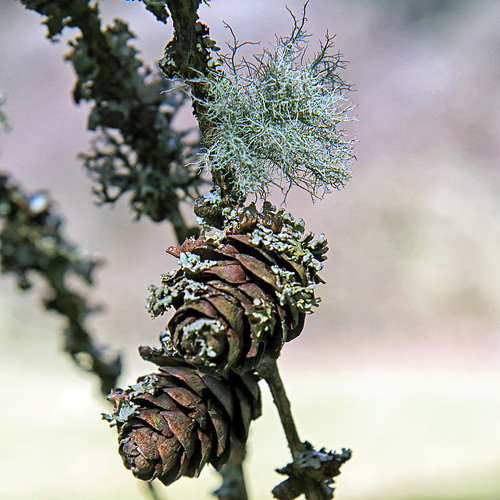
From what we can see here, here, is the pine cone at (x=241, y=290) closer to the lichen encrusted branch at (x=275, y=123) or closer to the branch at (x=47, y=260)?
the lichen encrusted branch at (x=275, y=123)

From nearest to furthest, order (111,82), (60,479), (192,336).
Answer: (192,336) → (111,82) → (60,479)

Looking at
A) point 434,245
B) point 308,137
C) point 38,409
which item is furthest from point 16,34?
point 308,137

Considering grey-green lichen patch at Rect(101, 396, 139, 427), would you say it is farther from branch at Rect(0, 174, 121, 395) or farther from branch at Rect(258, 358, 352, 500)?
branch at Rect(0, 174, 121, 395)

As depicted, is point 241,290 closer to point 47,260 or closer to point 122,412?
point 122,412

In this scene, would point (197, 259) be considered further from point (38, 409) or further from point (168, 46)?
point (38, 409)

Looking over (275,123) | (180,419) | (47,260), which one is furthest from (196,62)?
(47,260)

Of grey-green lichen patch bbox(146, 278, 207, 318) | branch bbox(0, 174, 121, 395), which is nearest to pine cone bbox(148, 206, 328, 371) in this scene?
grey-green lichen patch bbox(146, 278, 207, 318)

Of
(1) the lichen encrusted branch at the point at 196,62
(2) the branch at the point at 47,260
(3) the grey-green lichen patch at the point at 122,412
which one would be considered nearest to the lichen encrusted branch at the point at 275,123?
(1) the lichen encrusted branch at the point at 196,62
